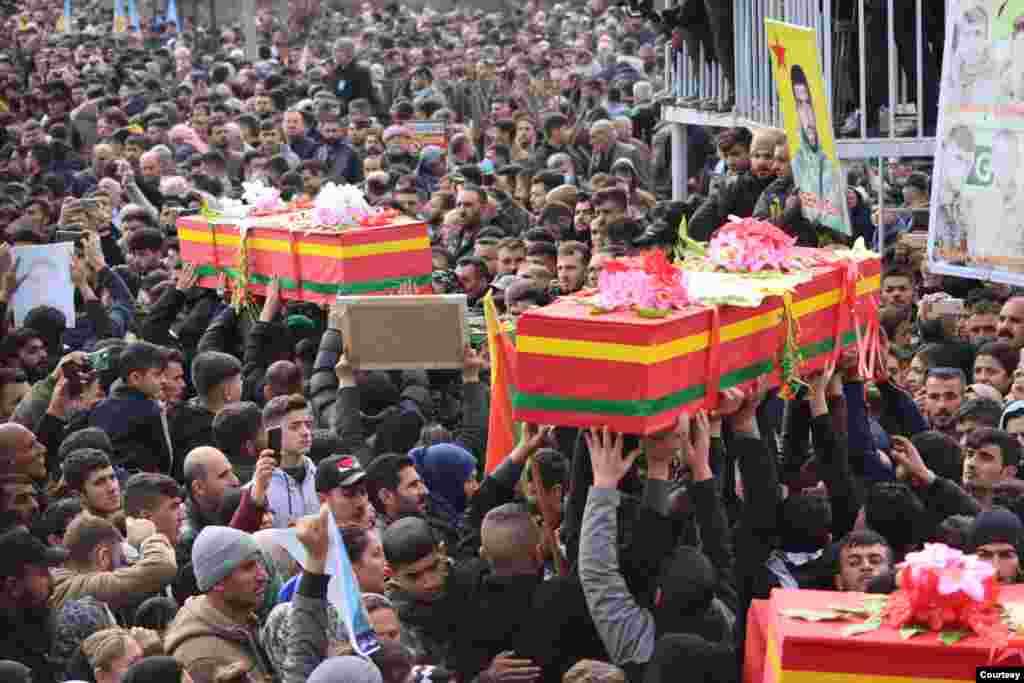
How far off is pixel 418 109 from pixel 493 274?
9538mm

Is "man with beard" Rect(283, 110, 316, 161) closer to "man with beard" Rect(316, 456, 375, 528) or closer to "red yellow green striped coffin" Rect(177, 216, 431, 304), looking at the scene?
"red yellow green striped coffin" Rect(177, 216, 431, 304)

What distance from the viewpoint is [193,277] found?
34.8 feet

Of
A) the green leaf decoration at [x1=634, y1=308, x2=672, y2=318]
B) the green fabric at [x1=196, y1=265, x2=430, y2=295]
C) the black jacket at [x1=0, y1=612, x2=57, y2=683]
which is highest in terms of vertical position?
the green leaf decoration at [x1=634, y1=308, x2=672, y2=318]

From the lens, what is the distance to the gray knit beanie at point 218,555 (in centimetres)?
588

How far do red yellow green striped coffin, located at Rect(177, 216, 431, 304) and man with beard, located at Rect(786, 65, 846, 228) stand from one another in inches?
81.7

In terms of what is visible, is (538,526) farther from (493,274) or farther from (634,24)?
(634,24)

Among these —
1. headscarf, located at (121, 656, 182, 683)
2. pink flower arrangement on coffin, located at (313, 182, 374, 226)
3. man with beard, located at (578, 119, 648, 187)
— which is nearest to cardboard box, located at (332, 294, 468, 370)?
pink flower arrangement on coffin, located at (313, 182, 374, 226)

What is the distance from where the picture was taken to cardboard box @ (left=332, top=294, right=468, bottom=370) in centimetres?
820

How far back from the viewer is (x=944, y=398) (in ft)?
27.7

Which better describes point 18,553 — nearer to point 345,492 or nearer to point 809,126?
point 345,492

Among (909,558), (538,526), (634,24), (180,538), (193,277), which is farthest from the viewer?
(634,24)

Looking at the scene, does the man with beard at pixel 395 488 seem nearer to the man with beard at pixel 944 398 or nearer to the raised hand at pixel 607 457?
the raised hand at pixel 607 457

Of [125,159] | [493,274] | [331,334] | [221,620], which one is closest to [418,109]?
[125,159]

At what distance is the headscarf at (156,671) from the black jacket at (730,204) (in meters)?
6.21
